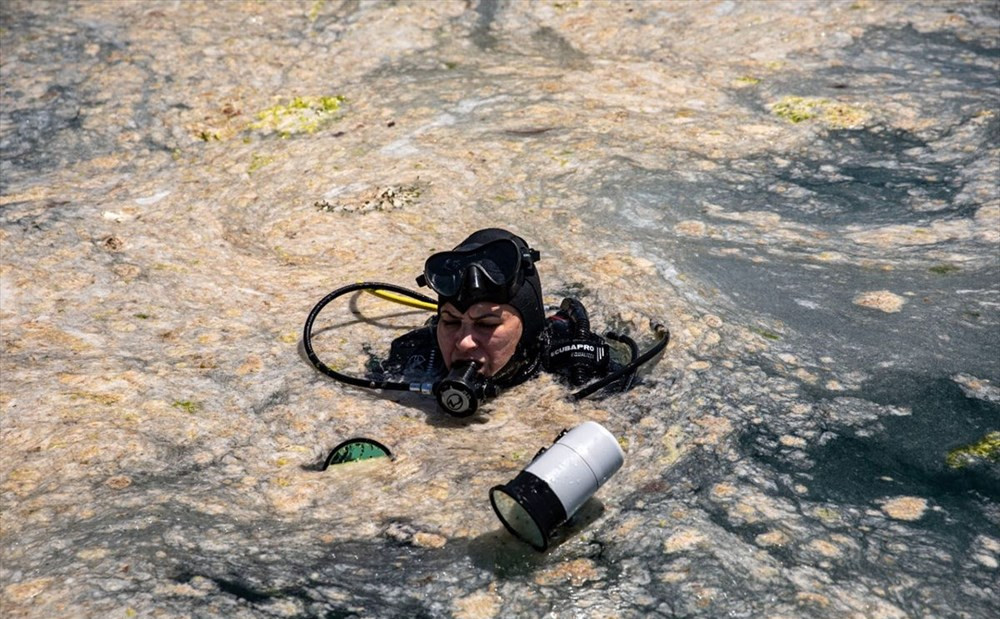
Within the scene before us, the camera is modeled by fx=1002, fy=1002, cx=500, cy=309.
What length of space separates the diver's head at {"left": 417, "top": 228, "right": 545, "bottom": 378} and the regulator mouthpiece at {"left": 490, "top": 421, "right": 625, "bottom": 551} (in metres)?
1.03

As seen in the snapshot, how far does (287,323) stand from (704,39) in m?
5.21

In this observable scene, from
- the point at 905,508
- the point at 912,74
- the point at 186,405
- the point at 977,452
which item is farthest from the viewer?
the point at 912,74

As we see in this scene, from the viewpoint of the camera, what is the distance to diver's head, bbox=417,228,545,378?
5.02m

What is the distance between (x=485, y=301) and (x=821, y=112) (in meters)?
4.12

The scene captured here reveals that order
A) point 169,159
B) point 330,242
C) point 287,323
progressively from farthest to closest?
point 169,159 < point 330,242 < point 287,323

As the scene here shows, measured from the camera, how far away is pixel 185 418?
507 centimetres

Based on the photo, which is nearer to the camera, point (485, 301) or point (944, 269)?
point (485, 301)

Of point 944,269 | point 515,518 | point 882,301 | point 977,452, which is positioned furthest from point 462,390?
point 944,269

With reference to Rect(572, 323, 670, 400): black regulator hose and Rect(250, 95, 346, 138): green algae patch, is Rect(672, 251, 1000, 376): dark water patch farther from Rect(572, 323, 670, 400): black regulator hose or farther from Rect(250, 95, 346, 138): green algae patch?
Rect(250, 95, 346, 138): green algae patch

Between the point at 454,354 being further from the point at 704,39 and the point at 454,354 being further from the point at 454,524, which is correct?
the point at 704,39

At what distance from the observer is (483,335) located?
200 inches

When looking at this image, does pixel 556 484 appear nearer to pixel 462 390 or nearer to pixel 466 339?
pixel 462 390

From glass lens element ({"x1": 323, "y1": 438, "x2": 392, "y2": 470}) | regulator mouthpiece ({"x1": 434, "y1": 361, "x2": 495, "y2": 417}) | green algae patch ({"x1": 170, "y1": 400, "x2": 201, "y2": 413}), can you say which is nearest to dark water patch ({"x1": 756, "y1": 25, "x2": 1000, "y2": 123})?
regulator mouthpiece ({"x1": 434, "y1": 361, "x2": 495, "y2": 417})

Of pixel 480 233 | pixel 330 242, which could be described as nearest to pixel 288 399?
pixel 480 233
